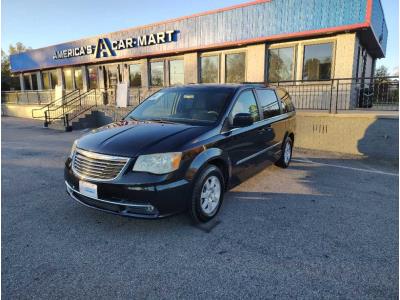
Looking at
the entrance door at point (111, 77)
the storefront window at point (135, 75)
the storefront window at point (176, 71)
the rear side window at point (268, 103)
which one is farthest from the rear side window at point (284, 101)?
the entrance door at point (111, 77)

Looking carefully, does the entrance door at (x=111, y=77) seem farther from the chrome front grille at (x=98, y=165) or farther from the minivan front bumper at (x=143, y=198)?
the minivan front bumper at (x=143, y=198)

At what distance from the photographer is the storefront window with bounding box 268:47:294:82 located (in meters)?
11.5

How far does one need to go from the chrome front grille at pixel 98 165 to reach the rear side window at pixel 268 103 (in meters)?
2.77

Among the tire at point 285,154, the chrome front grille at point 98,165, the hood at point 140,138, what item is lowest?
the tire at point 285,154

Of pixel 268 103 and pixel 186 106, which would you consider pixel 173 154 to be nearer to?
pixel 186 106

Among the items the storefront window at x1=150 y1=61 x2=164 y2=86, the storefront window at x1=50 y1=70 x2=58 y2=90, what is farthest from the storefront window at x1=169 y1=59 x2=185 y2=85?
the storefront window at x1=50 y1=70 x2=58 y2=90

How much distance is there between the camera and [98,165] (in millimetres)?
3184

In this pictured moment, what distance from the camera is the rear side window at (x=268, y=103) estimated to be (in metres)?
4.92

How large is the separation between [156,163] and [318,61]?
9978 millimetres

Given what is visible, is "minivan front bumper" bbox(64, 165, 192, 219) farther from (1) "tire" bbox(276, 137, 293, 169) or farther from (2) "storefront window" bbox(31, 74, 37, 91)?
(2) "storefront window" bbox(31, 74, 37, 91)

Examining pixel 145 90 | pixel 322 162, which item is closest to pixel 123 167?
pixel 322 162

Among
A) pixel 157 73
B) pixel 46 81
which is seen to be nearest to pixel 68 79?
pixel 46 81

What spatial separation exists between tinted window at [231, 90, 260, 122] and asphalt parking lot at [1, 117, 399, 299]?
1.30m

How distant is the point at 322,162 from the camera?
6973 millimetres
